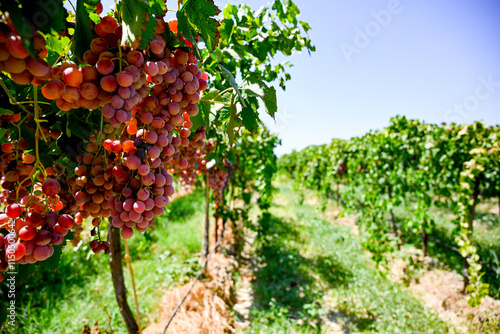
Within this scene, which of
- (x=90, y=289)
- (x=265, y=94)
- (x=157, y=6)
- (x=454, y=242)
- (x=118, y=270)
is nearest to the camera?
(x=157, y=6)

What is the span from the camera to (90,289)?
4.05 metres

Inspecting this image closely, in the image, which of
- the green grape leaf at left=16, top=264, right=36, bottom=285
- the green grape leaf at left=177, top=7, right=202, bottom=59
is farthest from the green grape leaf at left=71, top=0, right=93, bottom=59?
the green grape leaf at left=16, top=264, right=36, bottom=285

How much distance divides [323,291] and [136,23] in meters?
5.00

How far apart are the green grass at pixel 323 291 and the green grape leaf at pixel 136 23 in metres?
3.75

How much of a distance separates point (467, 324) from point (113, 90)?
5.14 m

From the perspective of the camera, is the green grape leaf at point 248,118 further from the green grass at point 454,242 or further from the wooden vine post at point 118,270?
the green grass at point 454,242

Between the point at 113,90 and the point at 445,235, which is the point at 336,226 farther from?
the point at 113,90

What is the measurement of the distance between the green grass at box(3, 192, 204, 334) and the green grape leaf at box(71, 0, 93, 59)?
2.68m

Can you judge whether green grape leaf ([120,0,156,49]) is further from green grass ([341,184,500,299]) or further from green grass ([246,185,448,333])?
green grass ([341,184,500,299])

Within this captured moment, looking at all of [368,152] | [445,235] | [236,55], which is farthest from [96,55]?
[445,235]

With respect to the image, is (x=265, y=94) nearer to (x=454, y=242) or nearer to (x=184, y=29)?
(x=184, y=29)

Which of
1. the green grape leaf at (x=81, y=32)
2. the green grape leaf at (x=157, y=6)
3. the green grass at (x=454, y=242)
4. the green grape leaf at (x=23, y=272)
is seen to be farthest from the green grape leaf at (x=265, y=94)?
the green grass at (x=454, y=242)

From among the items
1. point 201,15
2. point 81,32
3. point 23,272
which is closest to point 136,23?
point 81,32

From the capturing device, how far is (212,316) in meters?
3.19
